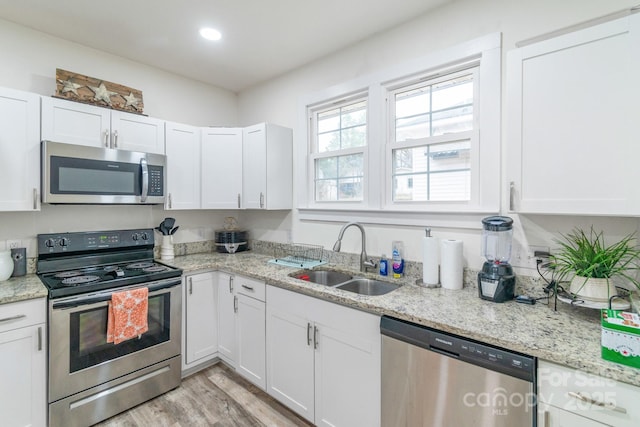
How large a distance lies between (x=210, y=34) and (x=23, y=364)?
2.49 meters

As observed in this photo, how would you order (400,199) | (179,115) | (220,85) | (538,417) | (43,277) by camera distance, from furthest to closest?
(220,85)
(179,115)
(400,199)
(43,277)
(538,417)

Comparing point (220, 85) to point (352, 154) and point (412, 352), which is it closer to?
point (352, 154)

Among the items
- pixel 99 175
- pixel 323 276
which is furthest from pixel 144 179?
pixel 323 276

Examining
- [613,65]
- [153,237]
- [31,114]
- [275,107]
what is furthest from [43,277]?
[613,65]

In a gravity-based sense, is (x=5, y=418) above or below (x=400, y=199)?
below

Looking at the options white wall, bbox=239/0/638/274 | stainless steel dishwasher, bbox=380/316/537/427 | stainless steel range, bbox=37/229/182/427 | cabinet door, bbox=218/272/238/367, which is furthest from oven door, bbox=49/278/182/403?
stainless steel dishwasher, bbox=380/316/537/427

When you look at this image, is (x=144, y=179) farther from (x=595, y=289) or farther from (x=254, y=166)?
(x=595, y=289)

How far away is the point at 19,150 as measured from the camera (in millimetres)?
1960

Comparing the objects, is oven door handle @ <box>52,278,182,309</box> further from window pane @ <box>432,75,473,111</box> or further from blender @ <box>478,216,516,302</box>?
window pane @ <box>432,75,473,111</box>

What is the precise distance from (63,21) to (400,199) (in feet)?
9.09

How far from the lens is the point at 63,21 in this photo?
214 centimetres

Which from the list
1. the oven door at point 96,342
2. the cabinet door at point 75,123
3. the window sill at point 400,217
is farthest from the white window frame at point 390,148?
the cabinet door at point 75,123

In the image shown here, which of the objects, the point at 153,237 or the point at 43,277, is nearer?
the point at 43,277

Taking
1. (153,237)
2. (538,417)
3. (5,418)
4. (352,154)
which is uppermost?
(352,154)
